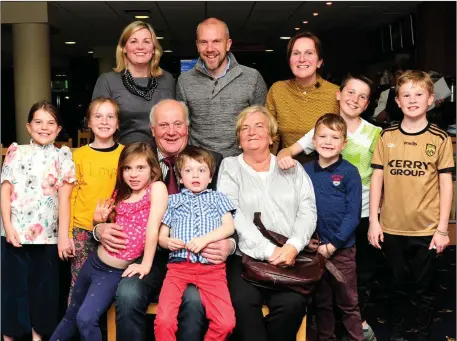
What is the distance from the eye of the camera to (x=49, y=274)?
126 inches

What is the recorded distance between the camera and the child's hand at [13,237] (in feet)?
10.3

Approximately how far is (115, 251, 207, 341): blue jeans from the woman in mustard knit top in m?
1.10

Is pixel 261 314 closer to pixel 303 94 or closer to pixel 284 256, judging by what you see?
pixel 284 256

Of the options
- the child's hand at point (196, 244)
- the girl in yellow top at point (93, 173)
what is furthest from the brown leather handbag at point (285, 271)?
the girl in yellow top at point (93, 173)

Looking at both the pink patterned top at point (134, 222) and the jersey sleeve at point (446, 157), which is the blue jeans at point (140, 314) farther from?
the jersey sleeve at point (446, 157)

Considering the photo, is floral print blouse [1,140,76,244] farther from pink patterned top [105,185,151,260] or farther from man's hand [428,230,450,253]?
man's hand [428,230,450,253]

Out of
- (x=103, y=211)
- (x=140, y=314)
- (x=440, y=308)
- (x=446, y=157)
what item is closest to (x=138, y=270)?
(x=140, y=314)

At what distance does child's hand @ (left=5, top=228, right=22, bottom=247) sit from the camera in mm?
3141

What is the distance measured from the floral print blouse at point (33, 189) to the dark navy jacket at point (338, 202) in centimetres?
124

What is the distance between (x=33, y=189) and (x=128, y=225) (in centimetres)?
58

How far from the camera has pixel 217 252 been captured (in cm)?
286

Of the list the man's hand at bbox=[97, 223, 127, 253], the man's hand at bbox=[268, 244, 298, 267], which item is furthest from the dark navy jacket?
the man's hand at bbox=[97, 223, 127, 253]

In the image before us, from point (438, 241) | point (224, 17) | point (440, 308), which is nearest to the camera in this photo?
point (438, 241)

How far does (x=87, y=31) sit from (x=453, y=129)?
24.5 ft
